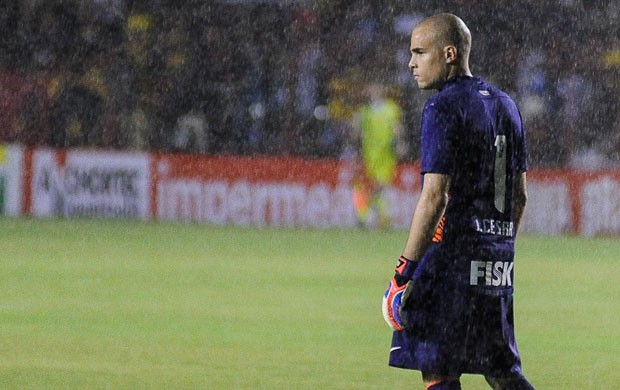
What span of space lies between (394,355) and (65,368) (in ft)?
11.0

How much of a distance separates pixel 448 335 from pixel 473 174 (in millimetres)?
626

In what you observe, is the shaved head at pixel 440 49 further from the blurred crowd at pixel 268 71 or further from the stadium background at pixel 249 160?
the blurred crowd at pixel 268 71

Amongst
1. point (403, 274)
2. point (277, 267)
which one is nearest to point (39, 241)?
point (277, 267)

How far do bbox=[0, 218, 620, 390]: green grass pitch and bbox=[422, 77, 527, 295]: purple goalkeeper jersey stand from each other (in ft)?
8.24

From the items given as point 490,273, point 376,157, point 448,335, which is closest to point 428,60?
point 490,273

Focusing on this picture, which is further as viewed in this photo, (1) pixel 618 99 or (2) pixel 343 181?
Answer: (1) pixel 618 99

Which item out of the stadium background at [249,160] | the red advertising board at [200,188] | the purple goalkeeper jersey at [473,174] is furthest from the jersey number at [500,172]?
the red advertising board at [200,188]

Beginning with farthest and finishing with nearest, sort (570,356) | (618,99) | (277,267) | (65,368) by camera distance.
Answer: (618,99) < (277,267) < (570,356) < (65,368)

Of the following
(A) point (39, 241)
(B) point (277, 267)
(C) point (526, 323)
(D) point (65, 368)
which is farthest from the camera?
(A) point (39, 241)

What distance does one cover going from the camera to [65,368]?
26.6 ft

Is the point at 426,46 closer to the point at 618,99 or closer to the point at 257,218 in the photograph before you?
the point at 257,218

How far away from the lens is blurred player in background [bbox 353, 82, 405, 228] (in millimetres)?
20656

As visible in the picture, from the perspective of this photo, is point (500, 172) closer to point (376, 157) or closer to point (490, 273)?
point (490, 273)

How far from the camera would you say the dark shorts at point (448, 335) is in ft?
17.1
